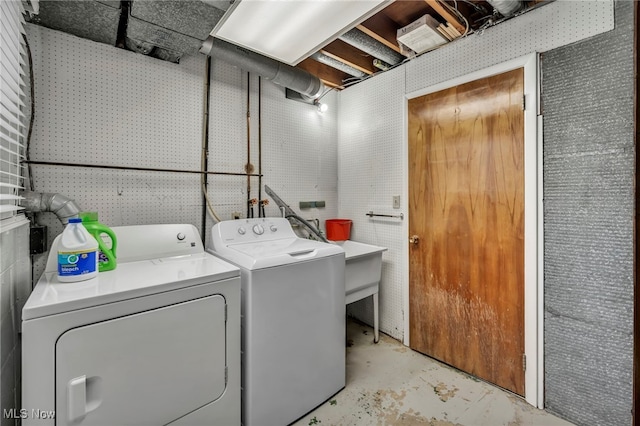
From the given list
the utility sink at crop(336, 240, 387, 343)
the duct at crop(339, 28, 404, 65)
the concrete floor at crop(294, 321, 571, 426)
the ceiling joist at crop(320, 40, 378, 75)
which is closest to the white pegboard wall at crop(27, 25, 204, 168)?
the ceiling joist at crop(320, 40, 378, 75)

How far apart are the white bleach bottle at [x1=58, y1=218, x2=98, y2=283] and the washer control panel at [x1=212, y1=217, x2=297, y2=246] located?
0.72m

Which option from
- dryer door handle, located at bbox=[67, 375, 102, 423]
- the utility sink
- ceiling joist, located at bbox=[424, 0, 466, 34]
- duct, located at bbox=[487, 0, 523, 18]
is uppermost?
ceiling joist, located at bbox=[424, 0, 466, 34]

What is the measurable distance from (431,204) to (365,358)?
4.58 feet

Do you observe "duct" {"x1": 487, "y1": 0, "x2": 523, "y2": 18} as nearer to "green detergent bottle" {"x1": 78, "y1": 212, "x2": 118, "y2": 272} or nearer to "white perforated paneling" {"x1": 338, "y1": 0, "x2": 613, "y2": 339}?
"white perforated paneling" {"x1": 338, "y1": 0, "x2": 613, "y2": 339}

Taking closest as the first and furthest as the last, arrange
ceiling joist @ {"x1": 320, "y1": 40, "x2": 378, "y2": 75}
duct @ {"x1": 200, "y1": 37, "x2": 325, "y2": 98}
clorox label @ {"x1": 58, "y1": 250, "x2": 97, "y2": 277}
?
clorox label @ {"x1": 58, "y1": 250, "x2": 97, "y2": 277} → duct @ {"x1": 200, "y1": 37, "x2": 325, "y2": 98} → ceiling joist @ {"x1": 320, "y1": 40, "x2": 378, "y2": 75}

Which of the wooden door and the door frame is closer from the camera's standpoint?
the door frame

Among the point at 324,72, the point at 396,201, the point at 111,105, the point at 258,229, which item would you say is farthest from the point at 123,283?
the point at 324,72

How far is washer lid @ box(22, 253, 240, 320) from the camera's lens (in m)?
1.07

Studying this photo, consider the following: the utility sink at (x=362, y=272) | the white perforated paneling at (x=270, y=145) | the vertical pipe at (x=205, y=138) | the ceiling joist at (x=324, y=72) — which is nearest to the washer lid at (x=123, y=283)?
the vertical pipe at (x=205, y=138)

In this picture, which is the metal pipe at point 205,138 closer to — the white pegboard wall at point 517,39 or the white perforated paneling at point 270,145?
the white perforated paneling at point 270,145

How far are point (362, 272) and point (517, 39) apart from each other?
1960 mm

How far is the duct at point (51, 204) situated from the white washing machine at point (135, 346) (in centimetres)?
21

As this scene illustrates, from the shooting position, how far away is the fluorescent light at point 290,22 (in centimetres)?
154

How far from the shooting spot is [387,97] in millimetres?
2695
